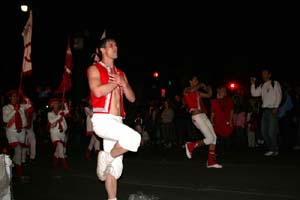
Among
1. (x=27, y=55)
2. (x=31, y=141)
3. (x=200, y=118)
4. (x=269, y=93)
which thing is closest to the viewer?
(x=200, y=118)

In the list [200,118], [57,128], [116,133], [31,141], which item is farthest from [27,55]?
[116,133]

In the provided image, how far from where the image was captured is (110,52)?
586cm

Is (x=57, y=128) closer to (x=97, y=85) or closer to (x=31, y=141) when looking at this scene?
(x=31, y=141)

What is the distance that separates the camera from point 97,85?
5473 millimetres

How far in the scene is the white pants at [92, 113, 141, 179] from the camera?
17.8 ft

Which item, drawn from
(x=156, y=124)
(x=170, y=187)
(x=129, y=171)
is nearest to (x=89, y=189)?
(x=170, y=187)

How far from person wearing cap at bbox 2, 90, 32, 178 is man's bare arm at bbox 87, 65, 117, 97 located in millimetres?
4619

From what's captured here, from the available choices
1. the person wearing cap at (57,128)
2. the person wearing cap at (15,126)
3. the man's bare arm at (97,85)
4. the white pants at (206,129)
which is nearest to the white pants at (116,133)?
the man's bare arm at (97,85)

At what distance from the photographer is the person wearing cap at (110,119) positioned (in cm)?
545

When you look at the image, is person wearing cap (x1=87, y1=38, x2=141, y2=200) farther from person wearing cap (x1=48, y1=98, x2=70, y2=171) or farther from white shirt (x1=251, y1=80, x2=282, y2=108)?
white shirt (x1=251, y1=80, x2=282, y2=108)

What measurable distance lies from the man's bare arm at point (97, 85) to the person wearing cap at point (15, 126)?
182 inches

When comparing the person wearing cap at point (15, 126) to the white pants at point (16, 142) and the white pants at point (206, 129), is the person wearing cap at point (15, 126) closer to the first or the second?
the white pants at point (16, 142)

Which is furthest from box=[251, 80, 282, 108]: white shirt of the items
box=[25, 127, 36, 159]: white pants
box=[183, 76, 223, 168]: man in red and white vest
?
box=[25, 127, 36, 159]: white pants

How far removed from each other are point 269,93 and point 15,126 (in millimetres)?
6188
